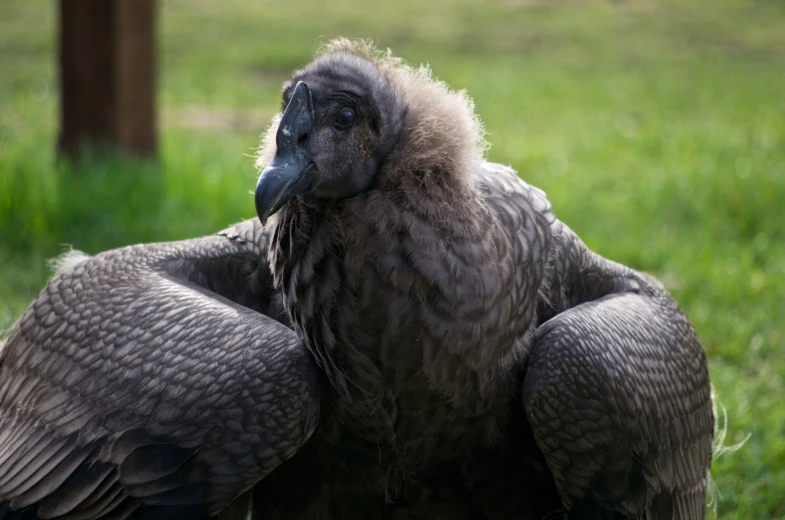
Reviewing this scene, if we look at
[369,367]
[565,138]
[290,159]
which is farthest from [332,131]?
[565,138]

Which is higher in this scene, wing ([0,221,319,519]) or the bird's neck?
the bird's neck

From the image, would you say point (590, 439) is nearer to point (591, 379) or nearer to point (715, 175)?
point (591, 379)

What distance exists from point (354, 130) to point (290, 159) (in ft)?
0.78

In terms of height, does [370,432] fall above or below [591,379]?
below

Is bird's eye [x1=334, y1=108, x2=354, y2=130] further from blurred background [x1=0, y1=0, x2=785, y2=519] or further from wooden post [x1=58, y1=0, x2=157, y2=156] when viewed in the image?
wooden post [x1=58, y1=0, x2=157, y2=156]

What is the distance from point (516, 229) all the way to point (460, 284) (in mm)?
463

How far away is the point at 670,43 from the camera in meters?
14.6

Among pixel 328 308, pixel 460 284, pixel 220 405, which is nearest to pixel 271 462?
pixel 220 405

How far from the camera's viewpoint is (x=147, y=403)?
335 cm

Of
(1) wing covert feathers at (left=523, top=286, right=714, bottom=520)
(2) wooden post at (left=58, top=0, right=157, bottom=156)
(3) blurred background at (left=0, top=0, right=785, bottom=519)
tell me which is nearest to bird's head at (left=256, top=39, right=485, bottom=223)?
(1) wing covert feathers at (left=523, top=286, right=714, bottom=520)

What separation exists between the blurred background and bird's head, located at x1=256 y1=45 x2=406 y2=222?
2440mm

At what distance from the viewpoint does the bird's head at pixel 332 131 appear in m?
3.06

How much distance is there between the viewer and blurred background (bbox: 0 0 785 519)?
676cm

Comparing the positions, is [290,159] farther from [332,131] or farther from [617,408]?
[617,408]
